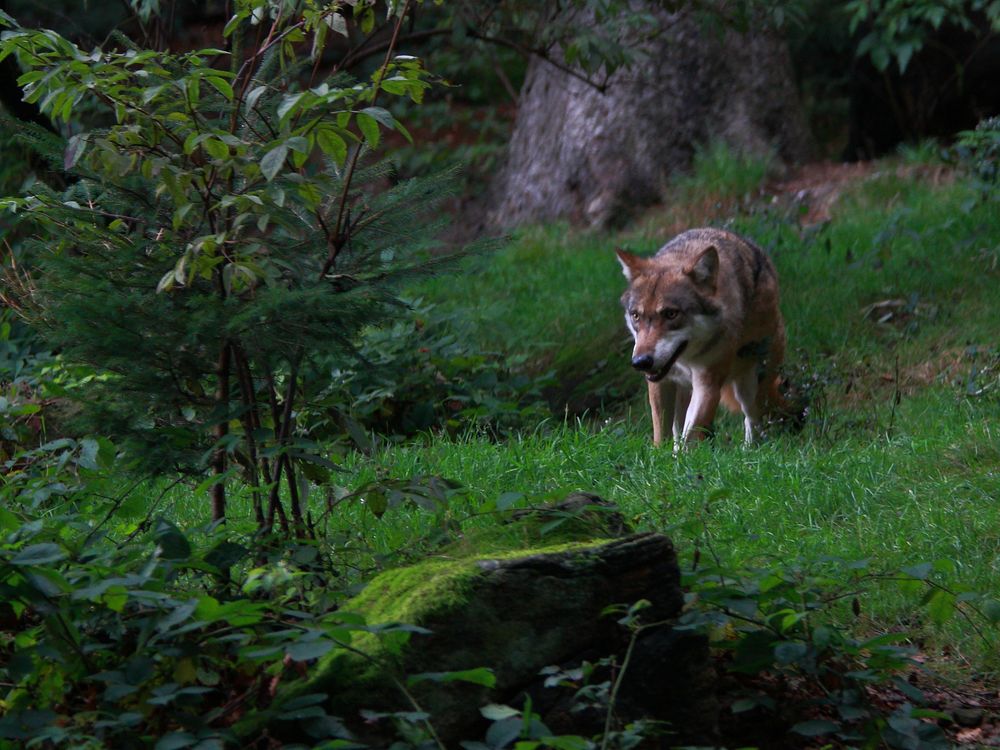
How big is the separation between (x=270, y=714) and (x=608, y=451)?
407 centimetres

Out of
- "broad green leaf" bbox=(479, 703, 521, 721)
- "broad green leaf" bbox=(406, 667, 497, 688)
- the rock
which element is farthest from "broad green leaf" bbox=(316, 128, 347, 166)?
"broad green leaf" bbox=(479, 703, 521, 721)

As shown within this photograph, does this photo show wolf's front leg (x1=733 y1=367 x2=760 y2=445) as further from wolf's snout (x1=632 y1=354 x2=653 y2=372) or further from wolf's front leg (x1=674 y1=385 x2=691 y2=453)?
wolf's snout (x1=632 y1=354 x2=653 y2=372)

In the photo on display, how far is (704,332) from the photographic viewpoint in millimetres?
8602

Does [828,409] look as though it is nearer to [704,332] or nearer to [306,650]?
[704,332]

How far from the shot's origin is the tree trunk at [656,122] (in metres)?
13.3

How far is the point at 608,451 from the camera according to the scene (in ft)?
22.9

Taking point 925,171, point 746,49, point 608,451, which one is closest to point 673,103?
point 746,49

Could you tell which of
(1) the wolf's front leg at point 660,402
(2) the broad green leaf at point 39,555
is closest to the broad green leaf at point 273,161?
(2) the broad green leaf at point 39,555

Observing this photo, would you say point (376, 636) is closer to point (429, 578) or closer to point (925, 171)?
point (429, 578)

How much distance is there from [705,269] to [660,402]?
1.00 meters

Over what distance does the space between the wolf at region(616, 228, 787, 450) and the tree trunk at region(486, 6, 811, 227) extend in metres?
4.18

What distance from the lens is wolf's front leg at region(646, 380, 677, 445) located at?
28.5 feet

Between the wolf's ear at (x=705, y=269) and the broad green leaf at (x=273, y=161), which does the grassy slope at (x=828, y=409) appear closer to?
the wolf's ear at (x=705, y=269)

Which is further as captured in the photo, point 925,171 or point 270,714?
point 925,171
